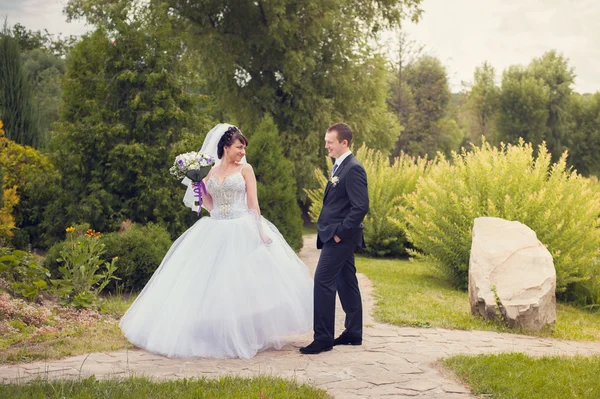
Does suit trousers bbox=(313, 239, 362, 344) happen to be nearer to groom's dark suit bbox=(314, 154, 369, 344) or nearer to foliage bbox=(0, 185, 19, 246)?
groom's dark suit bbox=(314, 154, 369, 344)

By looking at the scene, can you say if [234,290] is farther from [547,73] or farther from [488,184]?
[547,73]

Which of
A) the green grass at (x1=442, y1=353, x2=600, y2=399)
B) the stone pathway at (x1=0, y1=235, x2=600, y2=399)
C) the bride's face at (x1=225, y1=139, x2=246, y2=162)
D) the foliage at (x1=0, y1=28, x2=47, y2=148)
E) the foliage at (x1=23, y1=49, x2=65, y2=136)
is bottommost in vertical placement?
the stone pathway at (x1=0, y1=235, x2=600, y2=399)

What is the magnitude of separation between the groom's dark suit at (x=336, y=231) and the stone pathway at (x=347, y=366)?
41 centimetres

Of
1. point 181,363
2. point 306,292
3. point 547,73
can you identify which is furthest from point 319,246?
point 547,73

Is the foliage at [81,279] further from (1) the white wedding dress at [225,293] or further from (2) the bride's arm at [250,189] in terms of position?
(2) the bride's arm at [250,189]

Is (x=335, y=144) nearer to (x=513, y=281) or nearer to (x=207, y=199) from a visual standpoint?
(x=207, y=199)

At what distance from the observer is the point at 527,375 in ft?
19.6

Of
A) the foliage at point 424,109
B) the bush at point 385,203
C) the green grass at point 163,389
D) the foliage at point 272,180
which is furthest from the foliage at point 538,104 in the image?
the green grass at point 163,389

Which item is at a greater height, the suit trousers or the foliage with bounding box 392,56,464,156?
the foliage with bounding box 392,56,464,156

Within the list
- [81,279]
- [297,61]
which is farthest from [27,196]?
[297,61]

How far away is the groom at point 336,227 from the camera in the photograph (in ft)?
21.3

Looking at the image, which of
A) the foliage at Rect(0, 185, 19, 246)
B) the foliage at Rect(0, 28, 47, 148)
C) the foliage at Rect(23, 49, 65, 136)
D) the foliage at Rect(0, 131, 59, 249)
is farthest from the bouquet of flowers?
the foliage at Rect(23, 49, 65, 136)

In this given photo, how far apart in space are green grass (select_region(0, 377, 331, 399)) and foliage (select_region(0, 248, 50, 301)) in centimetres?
303

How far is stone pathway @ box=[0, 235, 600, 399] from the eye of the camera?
18.5 ft
